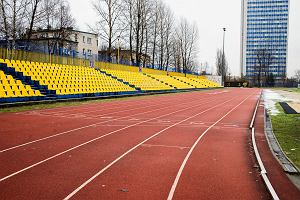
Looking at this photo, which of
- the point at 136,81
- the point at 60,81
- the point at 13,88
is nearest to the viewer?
the point at 13,88

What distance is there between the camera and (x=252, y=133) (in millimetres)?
9742

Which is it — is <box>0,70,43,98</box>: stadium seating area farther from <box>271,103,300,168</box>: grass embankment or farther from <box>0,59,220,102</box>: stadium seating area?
<box>271,103,300,168</box>: grass embankment

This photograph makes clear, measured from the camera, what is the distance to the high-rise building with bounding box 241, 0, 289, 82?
469 feet

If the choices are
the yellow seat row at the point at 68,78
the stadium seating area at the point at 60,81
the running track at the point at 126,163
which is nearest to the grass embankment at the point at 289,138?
the running track at the point at 126,163

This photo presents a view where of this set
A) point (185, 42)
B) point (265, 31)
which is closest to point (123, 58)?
point (185, 42)

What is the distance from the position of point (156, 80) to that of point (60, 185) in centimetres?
3670

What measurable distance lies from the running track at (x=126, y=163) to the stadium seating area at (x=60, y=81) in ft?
27.3

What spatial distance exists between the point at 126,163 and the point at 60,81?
17401 millimetres

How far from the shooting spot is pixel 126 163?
5965 millimetres

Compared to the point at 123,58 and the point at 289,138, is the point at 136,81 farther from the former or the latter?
the point at 289,138

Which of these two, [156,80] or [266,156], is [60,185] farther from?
[156,80]

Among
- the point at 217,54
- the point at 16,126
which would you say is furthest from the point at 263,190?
the point at 217,54

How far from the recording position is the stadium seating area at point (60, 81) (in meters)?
17.5

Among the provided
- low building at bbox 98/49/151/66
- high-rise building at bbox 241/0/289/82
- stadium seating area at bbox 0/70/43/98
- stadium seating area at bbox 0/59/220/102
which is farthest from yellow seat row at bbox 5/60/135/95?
high-rise building at bbox 241/0/289/82
